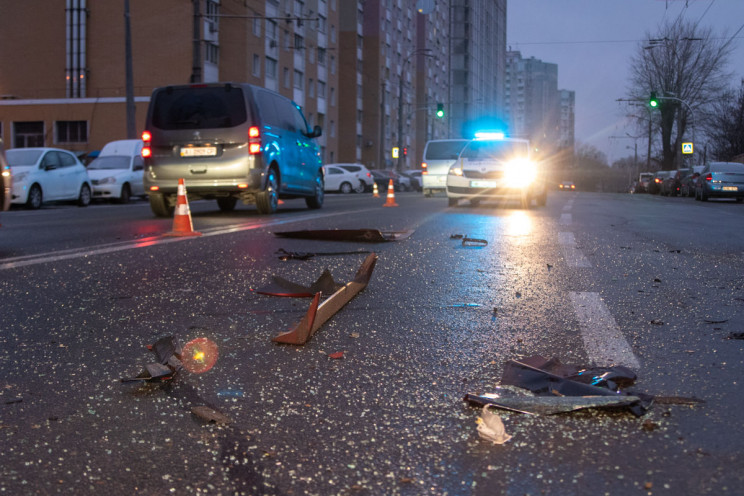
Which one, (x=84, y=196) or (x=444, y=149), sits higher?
(x=444, y=149)

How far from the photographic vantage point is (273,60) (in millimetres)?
55656

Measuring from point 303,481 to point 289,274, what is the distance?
389 cm

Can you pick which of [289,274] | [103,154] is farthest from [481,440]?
[103,154]

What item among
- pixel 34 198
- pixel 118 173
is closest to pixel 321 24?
pixel 118 173

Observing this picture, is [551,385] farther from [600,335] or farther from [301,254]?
[301,254]

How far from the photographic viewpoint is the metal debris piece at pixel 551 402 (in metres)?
2.55

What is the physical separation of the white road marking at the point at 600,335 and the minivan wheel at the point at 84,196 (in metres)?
18.2

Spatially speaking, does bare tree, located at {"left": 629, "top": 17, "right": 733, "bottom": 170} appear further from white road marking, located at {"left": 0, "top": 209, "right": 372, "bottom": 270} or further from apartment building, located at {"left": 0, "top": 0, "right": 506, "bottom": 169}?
white road marking, located at {"left": 0, "top": 209, "right": 372, "bottom": 270}

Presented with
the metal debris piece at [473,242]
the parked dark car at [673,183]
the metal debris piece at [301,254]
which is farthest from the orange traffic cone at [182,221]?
the parked dark car at [673,183]

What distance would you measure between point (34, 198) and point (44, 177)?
604 millimetres

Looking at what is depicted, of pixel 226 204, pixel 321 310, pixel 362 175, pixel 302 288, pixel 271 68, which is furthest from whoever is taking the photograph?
pixel 271 68

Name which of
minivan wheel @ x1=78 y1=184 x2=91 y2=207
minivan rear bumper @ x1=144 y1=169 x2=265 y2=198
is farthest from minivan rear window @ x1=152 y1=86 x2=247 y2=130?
minivan wheel @ x1=78 y1=184 x2=91 y2=207

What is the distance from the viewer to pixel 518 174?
17484 mm


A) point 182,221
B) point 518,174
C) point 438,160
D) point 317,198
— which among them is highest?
point 438,160
